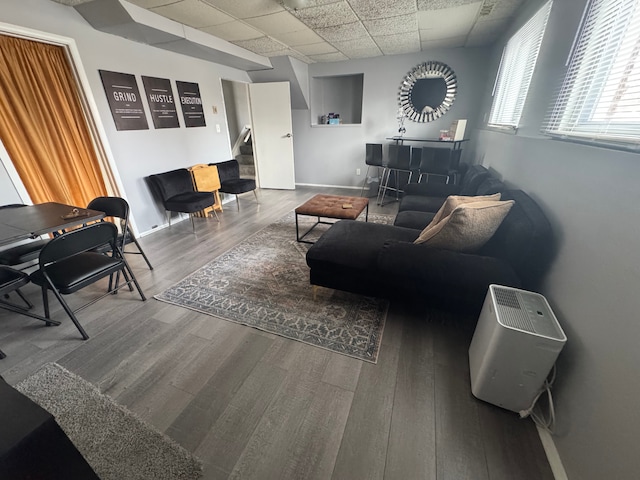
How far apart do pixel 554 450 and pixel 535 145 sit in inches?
71.2

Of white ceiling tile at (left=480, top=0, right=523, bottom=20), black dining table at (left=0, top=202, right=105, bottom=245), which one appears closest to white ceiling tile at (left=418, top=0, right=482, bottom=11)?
white ceiling tile at (left=480, top=0, right=523, bottom=20)

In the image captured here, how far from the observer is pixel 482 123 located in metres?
3.99

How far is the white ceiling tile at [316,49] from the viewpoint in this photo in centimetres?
388

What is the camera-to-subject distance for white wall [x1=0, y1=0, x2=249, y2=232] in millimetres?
2375

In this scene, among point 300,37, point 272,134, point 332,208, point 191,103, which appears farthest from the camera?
point 272,134

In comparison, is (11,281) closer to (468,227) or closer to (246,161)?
(468,227)

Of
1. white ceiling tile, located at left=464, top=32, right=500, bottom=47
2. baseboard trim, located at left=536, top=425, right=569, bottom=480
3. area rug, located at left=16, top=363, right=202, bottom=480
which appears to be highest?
white ceiling tile, located at left=464, top=32, right=500, bottom=47

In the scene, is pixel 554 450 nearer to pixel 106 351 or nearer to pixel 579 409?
pixel 579 409

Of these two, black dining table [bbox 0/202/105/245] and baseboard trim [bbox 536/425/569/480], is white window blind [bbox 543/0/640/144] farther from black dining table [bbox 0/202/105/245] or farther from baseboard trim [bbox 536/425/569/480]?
black dining table [bbox 0/202/105/245]

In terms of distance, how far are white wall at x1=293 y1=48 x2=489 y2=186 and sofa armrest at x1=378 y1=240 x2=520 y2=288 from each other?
3.97 metres

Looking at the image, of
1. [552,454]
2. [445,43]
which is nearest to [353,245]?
[552,454]

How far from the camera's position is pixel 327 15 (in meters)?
2.81

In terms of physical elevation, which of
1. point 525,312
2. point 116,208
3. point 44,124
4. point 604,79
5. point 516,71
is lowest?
point 525,312

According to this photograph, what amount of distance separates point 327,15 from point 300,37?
2.77 ft
